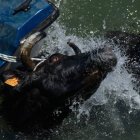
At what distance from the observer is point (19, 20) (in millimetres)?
5688

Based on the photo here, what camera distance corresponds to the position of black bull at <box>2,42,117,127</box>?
4.74m

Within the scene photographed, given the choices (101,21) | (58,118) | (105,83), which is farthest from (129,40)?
(101,21)

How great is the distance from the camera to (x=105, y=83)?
6496 mm

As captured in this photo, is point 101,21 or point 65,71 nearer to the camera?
point 65,71

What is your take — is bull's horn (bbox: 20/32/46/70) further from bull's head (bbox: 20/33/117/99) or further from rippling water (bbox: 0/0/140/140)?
rippling water (bbox: 0/0/140/140)

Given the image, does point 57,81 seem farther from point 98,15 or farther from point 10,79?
point 98,15

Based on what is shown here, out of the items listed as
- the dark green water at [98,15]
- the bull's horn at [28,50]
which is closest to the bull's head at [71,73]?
the bull's horn at [28,50]

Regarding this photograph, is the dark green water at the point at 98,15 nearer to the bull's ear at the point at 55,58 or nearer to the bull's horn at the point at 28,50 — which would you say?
the bull's horn at the point at 28,50

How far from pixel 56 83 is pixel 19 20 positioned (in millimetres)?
1128

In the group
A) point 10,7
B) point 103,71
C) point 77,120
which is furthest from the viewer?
point 77,120

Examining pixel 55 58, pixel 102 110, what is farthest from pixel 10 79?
pixel 102 110

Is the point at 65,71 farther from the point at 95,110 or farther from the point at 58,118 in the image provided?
the point at 95,110

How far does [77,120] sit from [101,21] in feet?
8.41

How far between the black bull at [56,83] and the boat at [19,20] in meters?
0.47
